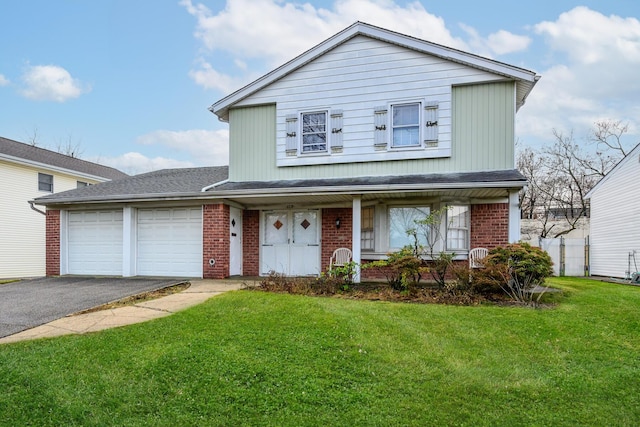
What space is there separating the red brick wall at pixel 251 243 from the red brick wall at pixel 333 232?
2.13m

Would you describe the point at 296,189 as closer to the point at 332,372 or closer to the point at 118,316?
the point at 118,316

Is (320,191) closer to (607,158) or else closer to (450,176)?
(450,176)

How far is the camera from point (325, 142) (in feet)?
35.5

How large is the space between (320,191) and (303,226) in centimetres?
223

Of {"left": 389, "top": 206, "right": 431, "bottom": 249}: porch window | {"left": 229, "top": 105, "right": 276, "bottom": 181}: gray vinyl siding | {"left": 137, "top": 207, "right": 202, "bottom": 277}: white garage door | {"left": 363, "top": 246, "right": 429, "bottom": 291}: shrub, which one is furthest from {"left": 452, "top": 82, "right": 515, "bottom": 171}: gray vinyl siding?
{"left": 137, "top": 207, "right": 202, "bottom": 277}: white garage door

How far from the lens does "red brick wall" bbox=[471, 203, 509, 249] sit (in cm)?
999

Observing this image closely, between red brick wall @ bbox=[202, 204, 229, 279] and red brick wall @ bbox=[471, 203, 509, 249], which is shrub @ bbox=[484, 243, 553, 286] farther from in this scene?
red brick wall @ bbox=[202, 204, 229, 279]

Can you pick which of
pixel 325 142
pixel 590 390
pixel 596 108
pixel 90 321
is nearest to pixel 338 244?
pixel 325 142

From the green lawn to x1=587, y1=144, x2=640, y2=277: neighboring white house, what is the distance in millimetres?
10300

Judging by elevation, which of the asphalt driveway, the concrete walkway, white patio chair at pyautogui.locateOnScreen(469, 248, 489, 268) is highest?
white patio chair at pyautogui.locateOnScreen(469, 248, 489, 268)

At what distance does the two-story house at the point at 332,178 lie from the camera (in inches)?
380

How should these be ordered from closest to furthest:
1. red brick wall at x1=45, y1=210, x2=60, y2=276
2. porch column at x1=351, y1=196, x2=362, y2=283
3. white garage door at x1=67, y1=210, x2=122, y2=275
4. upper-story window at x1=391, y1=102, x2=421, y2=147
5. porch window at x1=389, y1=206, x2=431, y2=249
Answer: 1. porch column at x1=351, y1=196, x2=362, y2=283
2. upper-story window at x1=391, y1=102, x2=421, y2=147
3. porch window at x1=389, y1=206, x2=431, y2=249
4. white garage door at x1=67, y1=210, x2=122, y2=275
5. red brick wall at x1=45, y1=210, x2=60, y2=276

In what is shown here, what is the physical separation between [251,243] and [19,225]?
39.2 ft

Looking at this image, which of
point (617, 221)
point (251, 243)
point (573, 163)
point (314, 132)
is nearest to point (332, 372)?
point (314, 132)
